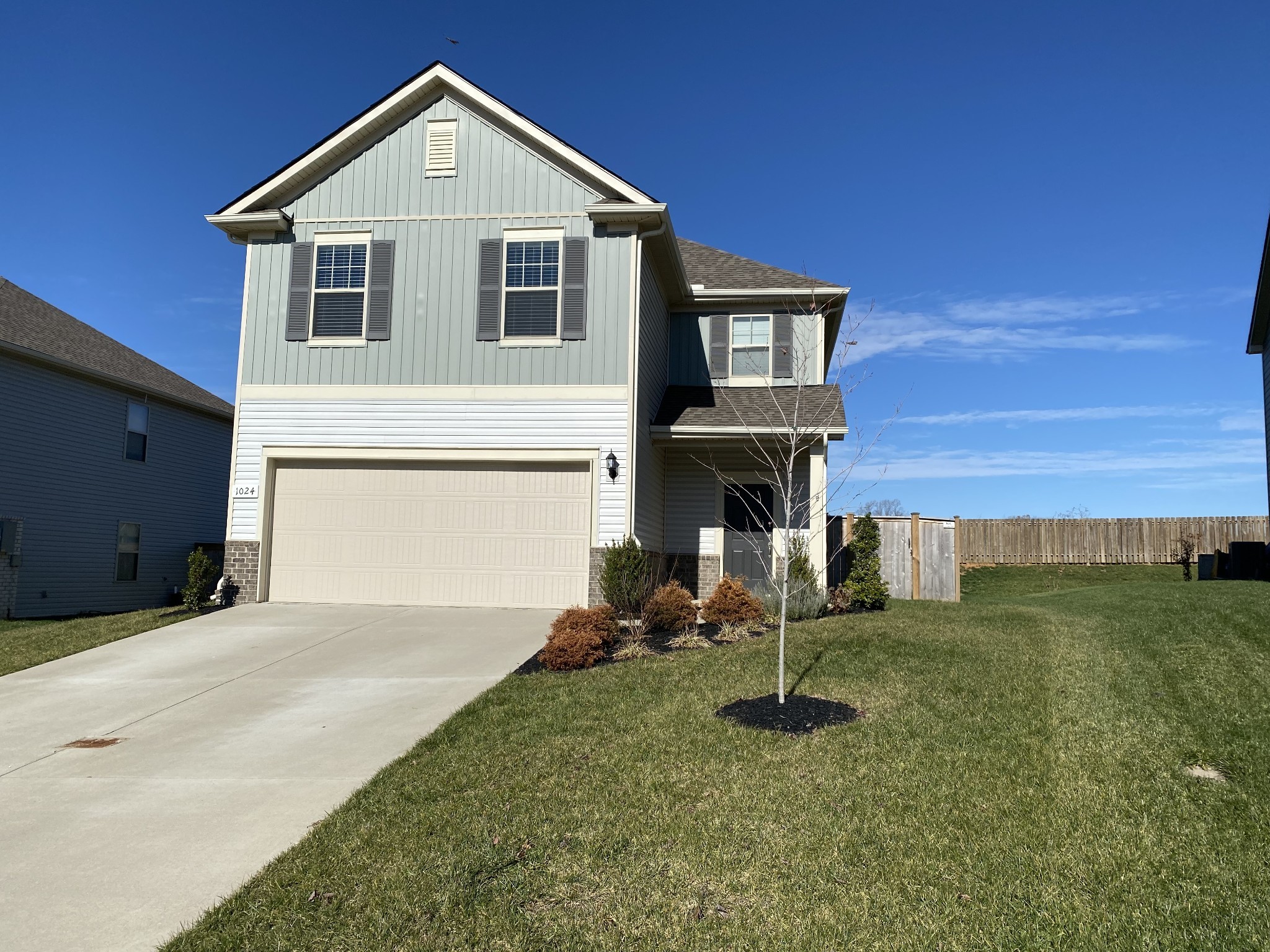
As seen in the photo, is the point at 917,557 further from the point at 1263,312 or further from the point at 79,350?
the point at 79,350

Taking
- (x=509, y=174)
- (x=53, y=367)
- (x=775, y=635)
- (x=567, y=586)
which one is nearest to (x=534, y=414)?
(x=567, y=586)

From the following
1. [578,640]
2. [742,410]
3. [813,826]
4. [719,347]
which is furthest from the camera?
[719,347]

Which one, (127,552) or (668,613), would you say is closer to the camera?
(668,613)

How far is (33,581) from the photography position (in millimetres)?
17375

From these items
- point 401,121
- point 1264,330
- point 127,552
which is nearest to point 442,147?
point 401,121

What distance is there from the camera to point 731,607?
11.8 metres

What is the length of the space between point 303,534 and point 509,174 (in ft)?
22.1

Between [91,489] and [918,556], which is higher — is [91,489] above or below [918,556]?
above

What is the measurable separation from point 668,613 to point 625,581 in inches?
34.6

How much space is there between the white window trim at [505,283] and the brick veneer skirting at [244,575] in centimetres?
522

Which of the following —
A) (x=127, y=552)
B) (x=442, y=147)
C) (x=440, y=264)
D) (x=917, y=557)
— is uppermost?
(x=442, y=147)

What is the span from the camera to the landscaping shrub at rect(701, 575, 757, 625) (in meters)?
11.8

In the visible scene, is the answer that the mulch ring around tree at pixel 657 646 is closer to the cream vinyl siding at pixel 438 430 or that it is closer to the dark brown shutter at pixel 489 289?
the cream vinyl siding at pixel 438 430

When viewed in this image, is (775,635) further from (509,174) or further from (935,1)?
(935,1)
